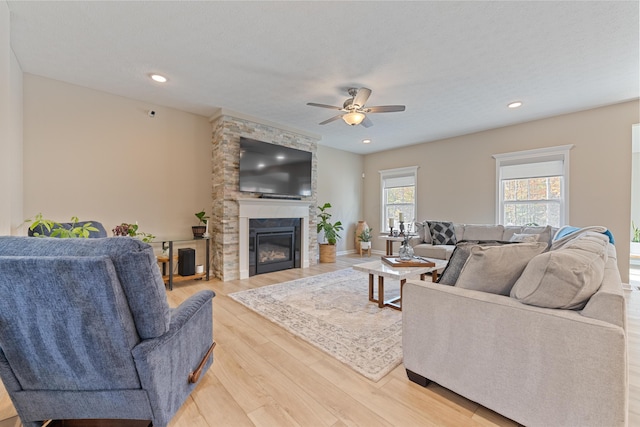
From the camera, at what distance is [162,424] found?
3.93ft

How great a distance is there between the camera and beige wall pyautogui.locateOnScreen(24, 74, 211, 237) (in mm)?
3162

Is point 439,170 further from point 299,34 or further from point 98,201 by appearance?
point 98,201

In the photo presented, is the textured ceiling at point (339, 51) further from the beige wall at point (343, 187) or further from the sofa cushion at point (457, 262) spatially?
the beige wall at point (343, 187)

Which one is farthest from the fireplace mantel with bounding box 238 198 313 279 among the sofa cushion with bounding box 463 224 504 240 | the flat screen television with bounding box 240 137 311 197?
the sofa cushion with bounding box 463 224 504 240

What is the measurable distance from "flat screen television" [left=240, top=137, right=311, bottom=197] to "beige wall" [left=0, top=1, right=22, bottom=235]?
247cm

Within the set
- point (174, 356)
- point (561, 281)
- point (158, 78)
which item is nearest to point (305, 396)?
point (174, 356)

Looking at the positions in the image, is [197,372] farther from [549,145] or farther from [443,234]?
[549,145]

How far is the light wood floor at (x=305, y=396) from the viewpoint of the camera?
4.60ft

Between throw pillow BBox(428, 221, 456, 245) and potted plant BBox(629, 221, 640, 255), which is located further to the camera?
potted plant BBox(629, 221, 640, 255)

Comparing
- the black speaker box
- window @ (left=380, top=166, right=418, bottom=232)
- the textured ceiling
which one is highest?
the textured ceiling

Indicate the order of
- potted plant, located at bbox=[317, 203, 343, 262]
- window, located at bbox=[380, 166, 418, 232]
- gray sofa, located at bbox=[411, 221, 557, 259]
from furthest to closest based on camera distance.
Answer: window, located at bbox=[380, 166, 418, 232] < potted plant, located at bbox=[317, 203, 343, 262] < gray sofa, located at bbox=[411, 221, 557, 259]

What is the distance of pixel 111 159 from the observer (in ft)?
11.9

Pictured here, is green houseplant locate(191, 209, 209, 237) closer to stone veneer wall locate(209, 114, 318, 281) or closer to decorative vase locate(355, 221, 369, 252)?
stone veneer wall locate(209, 114, 318, 281)

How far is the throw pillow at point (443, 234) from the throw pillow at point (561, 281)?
11.5ft
